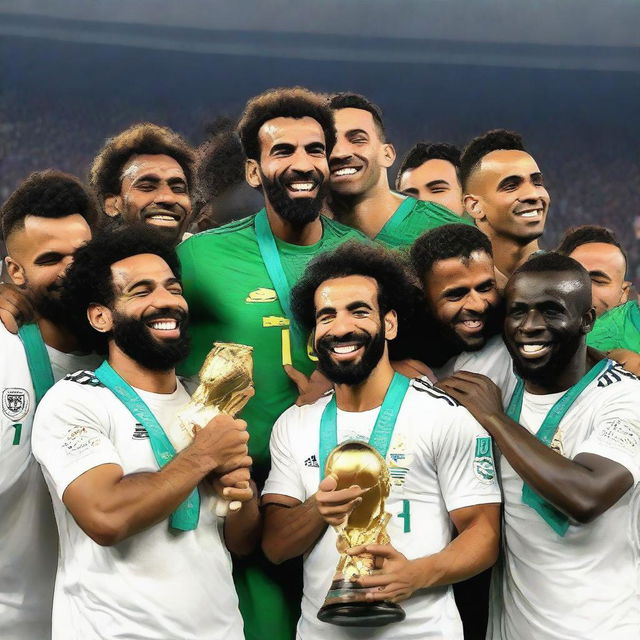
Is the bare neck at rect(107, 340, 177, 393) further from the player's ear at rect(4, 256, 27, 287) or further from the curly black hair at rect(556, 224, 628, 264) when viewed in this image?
the curly black hair at rect(556, 224, 628, 264)

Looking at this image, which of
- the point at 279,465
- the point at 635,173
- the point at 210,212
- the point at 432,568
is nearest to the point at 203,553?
the point at 279,465

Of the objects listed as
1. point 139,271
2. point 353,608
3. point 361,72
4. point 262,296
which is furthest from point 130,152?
point 361,72

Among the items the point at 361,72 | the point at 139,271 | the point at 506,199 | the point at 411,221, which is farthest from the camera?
the point at 361,72

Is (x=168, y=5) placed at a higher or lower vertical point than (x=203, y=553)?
higher

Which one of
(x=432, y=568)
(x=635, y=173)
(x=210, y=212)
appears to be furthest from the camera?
(x=635, y=173)

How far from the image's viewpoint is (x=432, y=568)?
3.47m

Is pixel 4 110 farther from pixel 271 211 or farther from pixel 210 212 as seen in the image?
pixel 271 211

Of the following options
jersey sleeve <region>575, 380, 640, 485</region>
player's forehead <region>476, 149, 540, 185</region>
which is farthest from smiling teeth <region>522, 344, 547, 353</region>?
player's forehead <region>476, 149, 540, 185</region>

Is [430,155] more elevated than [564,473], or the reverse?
[430,155]

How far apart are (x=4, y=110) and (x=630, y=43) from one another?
241 inches

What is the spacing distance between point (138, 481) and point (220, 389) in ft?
1.21

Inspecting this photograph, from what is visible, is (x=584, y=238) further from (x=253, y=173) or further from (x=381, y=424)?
(x=381, y=424)

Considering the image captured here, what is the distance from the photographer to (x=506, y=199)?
4.88 metres

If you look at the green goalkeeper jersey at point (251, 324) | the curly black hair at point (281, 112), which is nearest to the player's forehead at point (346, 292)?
the green goalkeeper jersey at point (251, 324)
